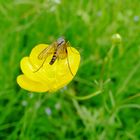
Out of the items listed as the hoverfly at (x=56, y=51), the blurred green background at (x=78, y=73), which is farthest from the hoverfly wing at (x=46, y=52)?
the blurred green background at (x=78, y=73)

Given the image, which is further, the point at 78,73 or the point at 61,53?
the point at 78,73

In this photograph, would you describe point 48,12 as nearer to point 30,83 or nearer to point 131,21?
point 131,21

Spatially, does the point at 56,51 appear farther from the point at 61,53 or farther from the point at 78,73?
the point at 78,73

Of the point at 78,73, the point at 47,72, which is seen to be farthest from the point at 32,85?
the point at 78,73

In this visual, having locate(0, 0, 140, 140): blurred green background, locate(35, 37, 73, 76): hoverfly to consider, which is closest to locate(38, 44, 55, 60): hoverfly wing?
locate(35, 37, 73, 76): hoverfly

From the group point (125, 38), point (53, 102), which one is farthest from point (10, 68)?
point (125, 38)

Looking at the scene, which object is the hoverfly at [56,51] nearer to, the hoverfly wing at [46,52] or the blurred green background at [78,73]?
the hoverfly wing at [46,52]
